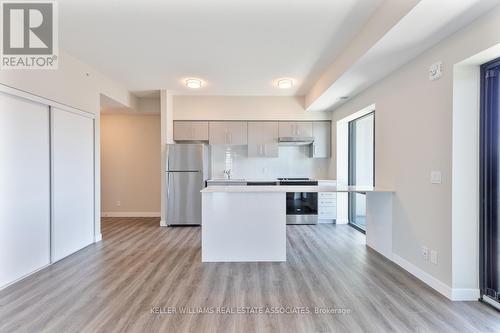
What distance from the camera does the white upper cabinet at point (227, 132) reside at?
5.38 m

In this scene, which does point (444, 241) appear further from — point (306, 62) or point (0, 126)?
point (0, 126)

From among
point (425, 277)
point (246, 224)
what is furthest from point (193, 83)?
point (425, 277)

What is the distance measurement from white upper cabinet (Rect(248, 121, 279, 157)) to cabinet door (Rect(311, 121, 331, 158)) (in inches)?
33.8

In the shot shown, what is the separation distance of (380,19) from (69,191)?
4.18 m

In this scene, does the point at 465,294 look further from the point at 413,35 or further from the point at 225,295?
the point at 413,35

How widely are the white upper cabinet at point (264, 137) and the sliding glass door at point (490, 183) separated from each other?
3.59 metres

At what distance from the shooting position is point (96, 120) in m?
3.98

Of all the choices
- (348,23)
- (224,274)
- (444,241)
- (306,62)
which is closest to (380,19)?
(348,23)

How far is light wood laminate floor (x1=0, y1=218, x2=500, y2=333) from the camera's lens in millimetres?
1893

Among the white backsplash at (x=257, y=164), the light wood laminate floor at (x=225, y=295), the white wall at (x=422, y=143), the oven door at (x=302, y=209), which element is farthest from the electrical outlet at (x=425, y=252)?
the white backsplash at (x=257, y=164)

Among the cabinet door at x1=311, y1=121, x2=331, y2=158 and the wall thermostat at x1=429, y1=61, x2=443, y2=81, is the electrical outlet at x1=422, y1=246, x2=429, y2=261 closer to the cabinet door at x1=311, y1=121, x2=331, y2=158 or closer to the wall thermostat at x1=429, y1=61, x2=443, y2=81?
the wall thermostat at x1=429, y1=61, x2=443, y2=81

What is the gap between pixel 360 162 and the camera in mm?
4816

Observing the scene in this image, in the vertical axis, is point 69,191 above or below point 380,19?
below

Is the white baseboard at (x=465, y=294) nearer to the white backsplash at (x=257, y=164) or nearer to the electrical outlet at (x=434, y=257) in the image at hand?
the electrical outlet at (x=434, y=257)
